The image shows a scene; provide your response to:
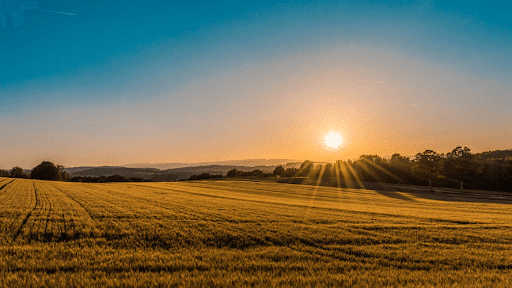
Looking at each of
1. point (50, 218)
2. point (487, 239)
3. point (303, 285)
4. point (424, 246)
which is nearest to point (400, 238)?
point (424, 246)

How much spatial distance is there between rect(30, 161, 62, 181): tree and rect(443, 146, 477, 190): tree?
5520 inches

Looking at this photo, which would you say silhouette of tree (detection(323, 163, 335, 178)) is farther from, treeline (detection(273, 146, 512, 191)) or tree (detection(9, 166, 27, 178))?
tree (detection(9, 166, 27, 178))

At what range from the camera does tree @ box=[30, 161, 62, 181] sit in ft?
362

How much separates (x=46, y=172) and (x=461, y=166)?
146 m

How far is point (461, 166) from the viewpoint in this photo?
7725cm

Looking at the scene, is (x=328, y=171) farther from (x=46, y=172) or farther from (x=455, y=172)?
(x=46, y=172)

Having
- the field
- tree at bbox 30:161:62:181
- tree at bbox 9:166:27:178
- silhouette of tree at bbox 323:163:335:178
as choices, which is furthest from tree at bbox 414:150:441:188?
tree at bbox 9:166:27:178

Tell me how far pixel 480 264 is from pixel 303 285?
6.61 meters

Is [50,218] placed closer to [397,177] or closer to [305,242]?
[305,242]

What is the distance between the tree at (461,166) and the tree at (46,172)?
140 metres

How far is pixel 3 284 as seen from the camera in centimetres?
666

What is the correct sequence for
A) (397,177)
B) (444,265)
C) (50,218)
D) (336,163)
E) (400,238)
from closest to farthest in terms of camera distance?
(444,265), (400,238), (50,218), (397,177), (336,163)

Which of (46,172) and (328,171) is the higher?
(328,171)

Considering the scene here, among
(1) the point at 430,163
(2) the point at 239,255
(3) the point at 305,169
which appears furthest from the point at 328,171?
(2) the point at 239,255
